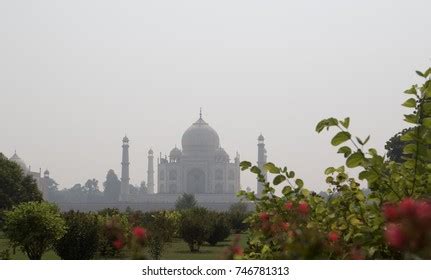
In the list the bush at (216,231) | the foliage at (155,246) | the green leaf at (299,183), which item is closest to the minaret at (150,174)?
the bush at (216,231)

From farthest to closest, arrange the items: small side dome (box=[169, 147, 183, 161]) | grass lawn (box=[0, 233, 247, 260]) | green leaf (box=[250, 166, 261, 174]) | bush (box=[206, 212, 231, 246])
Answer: small side dome (box=[169, 147, 183, 161]) → bush (box=[206, 212, 231, 246]) → grass lawn (box=[0, 233, 247, 260]) → green leaf (box=[250, 166, 261, 174])

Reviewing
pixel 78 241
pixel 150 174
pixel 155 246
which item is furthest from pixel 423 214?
pixel 150 174

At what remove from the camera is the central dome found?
77.0 m

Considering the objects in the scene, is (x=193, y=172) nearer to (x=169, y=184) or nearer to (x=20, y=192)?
(x=169, y=184)

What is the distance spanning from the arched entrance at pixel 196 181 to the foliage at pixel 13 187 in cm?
5095

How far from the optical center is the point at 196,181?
81.2 meters

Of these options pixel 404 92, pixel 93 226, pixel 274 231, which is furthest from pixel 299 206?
pixel 93 226

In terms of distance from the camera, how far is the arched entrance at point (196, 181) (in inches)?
3159

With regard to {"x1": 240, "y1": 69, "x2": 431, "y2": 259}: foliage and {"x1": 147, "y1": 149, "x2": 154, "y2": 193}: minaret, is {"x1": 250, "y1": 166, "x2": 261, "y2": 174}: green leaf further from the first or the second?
{"x1": 147, "y1": 149, "x2": 154, "y2": 193}: minaret

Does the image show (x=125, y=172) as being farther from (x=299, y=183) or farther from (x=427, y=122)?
(x=427, y=122)

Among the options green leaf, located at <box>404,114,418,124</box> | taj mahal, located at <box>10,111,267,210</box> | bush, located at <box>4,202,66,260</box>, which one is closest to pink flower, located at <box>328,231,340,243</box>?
green leaf, located at <box>404,114,418,124</box>

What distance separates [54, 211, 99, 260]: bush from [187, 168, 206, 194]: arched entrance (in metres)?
66.2

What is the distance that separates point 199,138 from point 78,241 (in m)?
63.9

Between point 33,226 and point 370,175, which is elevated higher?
point 370,175
